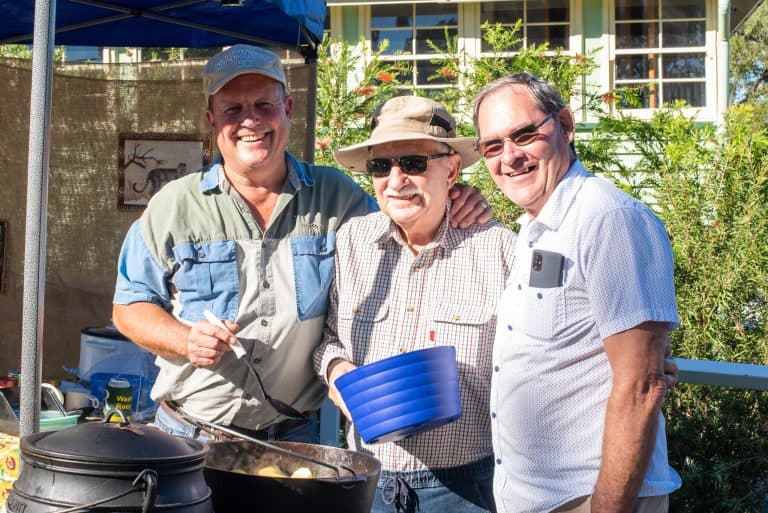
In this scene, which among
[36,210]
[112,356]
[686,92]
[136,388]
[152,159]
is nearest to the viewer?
[36,210]

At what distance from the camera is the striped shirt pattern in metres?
2.63

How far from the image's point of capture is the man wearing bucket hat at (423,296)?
263 cm

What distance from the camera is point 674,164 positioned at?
5.25 metres

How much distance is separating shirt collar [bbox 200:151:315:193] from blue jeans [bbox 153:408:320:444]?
0.73 metres

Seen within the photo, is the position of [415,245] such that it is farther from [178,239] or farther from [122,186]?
[122,186]

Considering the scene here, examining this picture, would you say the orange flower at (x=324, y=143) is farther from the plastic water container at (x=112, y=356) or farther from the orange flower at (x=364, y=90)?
the plastic water container at (x=112, y=356)

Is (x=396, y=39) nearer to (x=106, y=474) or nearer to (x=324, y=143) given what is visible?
(x=324, y=143)

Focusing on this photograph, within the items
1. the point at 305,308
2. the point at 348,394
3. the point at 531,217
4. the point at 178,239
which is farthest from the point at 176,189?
the point at 531,217

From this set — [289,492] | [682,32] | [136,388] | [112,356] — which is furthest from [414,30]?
[289,492]

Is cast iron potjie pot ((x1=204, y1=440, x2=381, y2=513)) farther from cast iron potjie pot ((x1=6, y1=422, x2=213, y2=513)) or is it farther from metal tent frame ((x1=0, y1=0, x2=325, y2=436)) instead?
metal tent frame ((x1=0, y1=0, x2=325, y2=436))

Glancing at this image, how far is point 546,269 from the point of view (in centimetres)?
212

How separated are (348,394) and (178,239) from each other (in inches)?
34.3

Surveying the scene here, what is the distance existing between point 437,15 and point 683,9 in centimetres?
321

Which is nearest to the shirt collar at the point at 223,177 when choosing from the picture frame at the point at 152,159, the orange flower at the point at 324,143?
the picture frame at the point at 152,159
